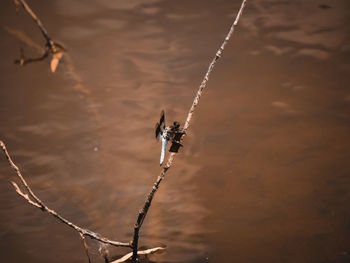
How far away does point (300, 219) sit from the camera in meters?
1.22

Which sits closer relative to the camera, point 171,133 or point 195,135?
point 171,133

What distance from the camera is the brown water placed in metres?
1.10

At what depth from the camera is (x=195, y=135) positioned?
1223 mm

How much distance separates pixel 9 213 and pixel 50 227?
225mm

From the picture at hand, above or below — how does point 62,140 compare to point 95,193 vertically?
above

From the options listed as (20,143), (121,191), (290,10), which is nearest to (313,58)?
(290,10)

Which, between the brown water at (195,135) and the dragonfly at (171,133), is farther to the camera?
the brown water at (195,135)

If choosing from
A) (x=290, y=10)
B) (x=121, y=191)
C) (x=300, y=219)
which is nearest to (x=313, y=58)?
(x=290, y=10)

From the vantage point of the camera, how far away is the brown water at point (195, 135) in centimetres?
110

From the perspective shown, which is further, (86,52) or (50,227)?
(50,227)

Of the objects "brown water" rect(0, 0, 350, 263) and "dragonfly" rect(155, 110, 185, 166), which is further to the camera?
"brown water" rect(0, 0, 350, 263)

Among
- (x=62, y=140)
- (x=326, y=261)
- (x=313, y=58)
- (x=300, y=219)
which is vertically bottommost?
(x=326, y=261)

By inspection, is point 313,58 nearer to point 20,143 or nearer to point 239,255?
point 239,255

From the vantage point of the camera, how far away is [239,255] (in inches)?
47.1
